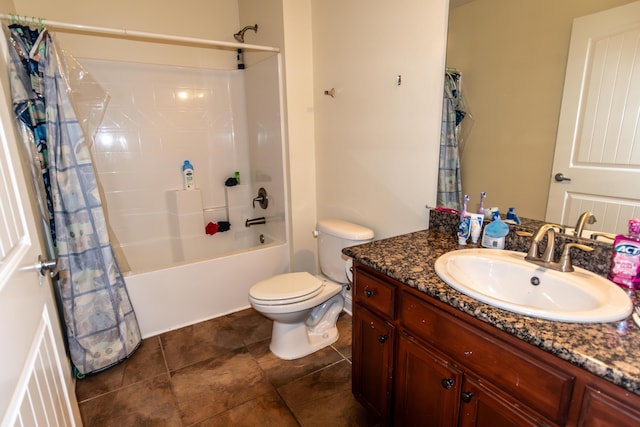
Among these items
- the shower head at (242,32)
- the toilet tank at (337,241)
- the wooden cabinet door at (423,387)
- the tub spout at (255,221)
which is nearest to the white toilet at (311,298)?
the toilet tank at (337,241)

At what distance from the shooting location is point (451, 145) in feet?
5.10

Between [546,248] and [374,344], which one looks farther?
[374,344]

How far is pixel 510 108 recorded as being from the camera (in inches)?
52.6

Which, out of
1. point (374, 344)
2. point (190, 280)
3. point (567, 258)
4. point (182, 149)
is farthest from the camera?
point (182, 149)

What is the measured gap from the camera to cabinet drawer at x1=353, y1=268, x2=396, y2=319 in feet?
4.05

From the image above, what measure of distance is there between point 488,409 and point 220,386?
1346mm

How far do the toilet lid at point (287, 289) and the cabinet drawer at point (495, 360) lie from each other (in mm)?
787

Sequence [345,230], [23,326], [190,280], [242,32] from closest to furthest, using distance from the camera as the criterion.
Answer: [23,326]
[345,230]
[190,280]
[242,32]

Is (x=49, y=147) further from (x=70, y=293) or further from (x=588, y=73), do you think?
(x=588, y=73)

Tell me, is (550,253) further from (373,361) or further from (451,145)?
(373,361)

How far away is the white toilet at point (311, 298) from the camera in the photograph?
183 centimetres

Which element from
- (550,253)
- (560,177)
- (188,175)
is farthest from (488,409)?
(188,175)

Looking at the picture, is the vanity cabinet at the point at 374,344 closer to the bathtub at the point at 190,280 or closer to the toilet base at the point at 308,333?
the toilet base at the point at 308,333

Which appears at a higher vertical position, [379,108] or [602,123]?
[379,108]
